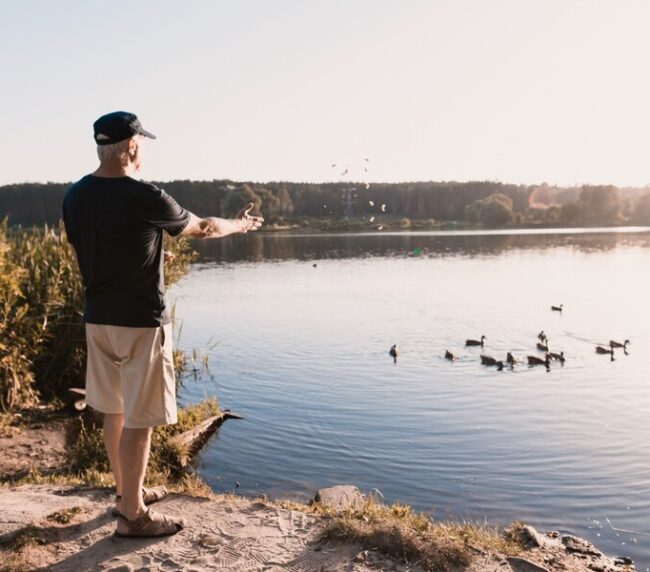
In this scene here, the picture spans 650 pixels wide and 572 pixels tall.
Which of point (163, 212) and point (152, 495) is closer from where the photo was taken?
point (163, 212)

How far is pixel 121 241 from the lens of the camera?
4844 millimetres

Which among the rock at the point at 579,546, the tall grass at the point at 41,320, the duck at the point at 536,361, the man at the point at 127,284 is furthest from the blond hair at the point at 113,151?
the duck at the point at 536,361

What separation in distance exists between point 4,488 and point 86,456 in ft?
6.92

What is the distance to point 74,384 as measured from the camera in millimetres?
12594

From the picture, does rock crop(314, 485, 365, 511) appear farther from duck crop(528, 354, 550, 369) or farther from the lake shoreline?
duck crop(528, 354, 550, 369)

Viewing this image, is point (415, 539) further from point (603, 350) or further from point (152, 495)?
point (603, 350)

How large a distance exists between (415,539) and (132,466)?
2.17 m

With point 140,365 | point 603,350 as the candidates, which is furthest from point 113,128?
point 603,350

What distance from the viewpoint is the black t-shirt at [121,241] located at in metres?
4.80

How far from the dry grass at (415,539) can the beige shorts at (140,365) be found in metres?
1.64

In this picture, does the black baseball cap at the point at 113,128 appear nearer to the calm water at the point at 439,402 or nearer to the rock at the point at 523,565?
the rock at the point at 523,565

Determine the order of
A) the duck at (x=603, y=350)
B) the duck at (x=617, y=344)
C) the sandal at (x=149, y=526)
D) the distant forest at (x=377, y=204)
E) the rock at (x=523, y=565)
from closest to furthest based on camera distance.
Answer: the rock at (x=523, y=565)
the sandal at (x=149, y=526)
the duck at (x=603, y=350)
the duck at (x=617, y=344)
the distant forest at (x=377, y=204)

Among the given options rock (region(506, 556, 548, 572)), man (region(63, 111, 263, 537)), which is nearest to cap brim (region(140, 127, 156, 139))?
man (region(63, 111, 263, 537))

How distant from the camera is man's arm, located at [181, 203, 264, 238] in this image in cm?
519
